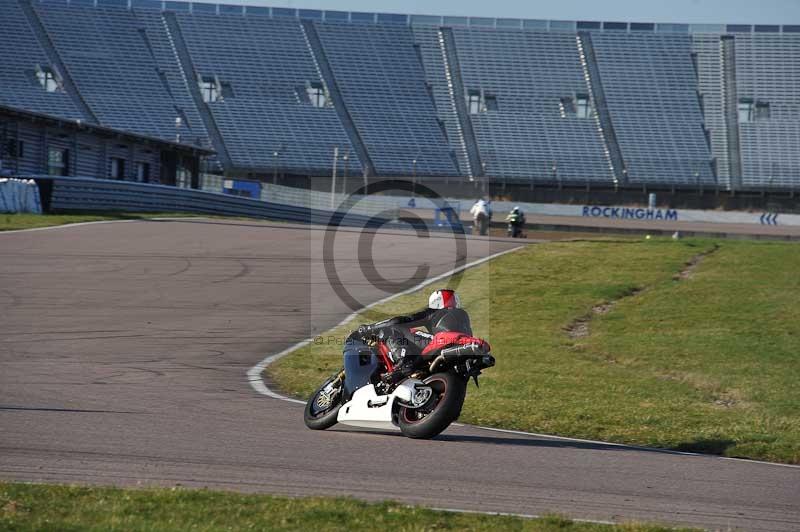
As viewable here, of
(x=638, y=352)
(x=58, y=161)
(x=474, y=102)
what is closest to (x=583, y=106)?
(x=474, y=102)

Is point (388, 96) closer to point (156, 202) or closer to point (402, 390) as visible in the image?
point (156, 202)

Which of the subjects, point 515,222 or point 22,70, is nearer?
point 515,222

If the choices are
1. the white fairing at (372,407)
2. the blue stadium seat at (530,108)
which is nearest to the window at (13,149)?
A: the blue stadium seat at (530,108)

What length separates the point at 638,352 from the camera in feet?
50.6

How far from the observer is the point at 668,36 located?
73375 millimetres

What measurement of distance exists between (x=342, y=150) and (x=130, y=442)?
191ft

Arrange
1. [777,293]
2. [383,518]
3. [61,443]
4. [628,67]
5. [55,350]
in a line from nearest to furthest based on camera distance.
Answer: [383,518]
[61,443]
[55,350]
[777,293]
[628,67]

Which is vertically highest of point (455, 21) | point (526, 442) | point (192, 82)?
point (455, 21)

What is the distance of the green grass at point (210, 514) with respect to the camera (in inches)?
208

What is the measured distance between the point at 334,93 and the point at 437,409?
62465mm

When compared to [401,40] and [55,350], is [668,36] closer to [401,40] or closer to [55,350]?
[401,40]

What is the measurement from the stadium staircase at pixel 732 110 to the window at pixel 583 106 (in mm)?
9016

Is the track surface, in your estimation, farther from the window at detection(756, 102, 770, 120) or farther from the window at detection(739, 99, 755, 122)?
the window at detection(756, 102, 770, 120)

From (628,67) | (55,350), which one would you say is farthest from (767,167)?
(55,350)
